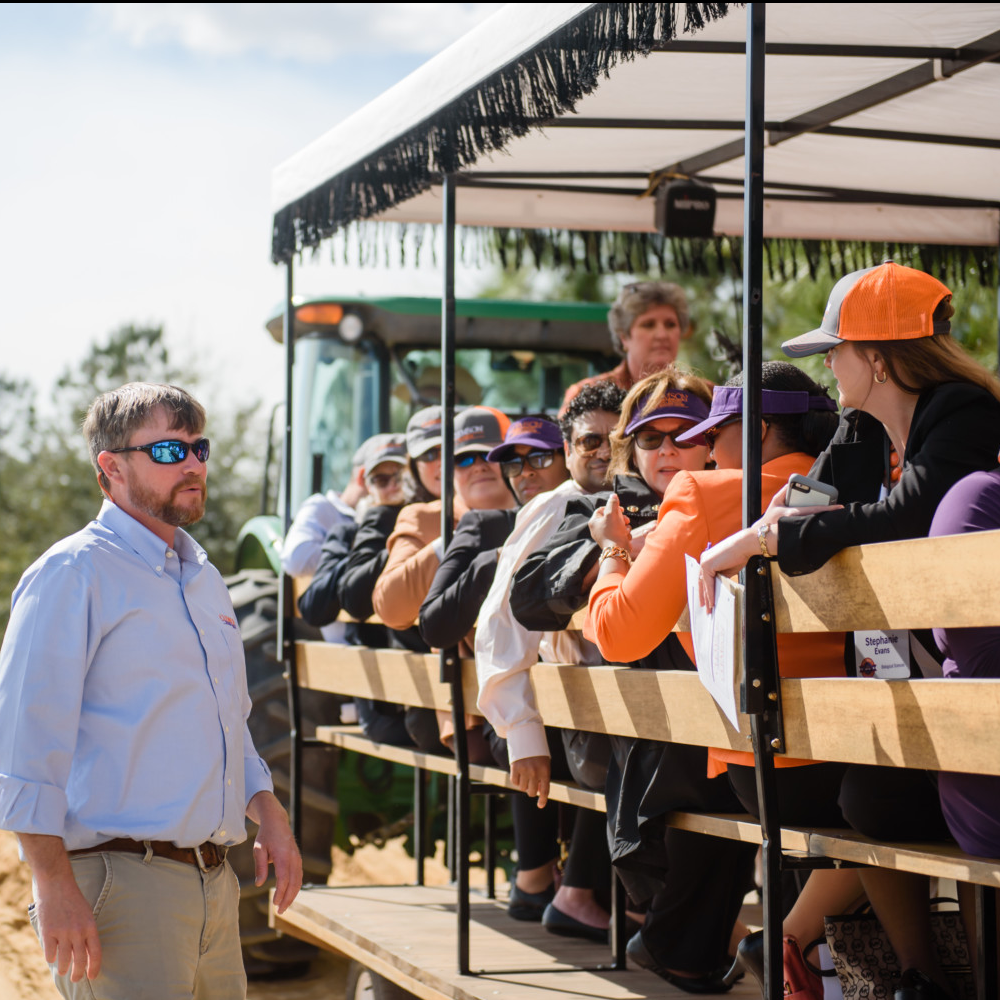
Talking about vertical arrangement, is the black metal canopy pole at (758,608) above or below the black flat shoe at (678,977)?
above

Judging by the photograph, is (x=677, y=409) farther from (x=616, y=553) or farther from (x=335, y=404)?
(x=335, y=404)

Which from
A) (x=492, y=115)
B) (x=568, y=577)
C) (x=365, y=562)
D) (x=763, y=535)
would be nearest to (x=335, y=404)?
(x=365, y=562)

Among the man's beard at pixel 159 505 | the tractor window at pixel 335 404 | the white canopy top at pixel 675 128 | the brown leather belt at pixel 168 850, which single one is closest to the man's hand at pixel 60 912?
the brown leather belt at pixel 168 850

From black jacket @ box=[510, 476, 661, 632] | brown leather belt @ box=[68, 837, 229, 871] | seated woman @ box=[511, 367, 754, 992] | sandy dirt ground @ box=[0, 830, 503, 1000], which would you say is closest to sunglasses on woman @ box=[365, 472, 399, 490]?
seated woman @ box=[511, 367, 754, 992]

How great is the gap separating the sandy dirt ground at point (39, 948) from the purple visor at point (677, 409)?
13.8ft

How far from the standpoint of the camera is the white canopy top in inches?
145

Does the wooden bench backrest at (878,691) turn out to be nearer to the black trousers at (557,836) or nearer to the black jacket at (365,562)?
the black trousers at (557,836)

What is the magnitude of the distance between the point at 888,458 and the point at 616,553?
27.5 inches

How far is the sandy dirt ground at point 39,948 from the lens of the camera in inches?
277

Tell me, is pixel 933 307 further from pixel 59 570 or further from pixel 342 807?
pixel 342 807

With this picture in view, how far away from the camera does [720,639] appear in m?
3.00

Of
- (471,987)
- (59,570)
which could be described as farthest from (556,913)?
(59,570)

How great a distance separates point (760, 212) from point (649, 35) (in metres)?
0.48

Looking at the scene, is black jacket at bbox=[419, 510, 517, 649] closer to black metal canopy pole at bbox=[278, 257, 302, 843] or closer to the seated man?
the seated man
